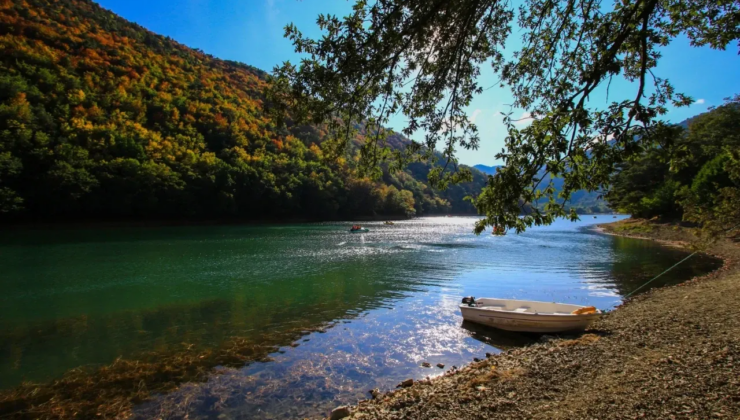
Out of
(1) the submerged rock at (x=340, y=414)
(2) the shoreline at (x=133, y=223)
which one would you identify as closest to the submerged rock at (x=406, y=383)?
(1) the submerged rock at (x=340, y=414)

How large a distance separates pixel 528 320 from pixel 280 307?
10830mm

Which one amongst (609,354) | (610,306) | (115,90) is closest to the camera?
(609,354)

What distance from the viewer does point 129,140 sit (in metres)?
75.8

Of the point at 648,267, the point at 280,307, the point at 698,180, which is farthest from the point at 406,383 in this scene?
the point at 698,180

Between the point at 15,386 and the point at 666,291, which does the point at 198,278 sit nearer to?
the point at 15,386

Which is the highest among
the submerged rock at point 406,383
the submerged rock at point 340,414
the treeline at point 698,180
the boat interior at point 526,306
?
the treeline at point 698,180

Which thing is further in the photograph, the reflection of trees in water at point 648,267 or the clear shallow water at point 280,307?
the reflection of trees in water at point 648,267

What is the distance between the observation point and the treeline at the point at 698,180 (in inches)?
564

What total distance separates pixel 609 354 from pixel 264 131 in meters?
131

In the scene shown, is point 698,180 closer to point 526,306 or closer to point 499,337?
point 526,306

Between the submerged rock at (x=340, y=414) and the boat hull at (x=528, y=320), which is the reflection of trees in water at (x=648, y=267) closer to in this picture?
the boat hull at (x=528, y=320)

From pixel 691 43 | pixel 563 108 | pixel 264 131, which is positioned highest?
pixel 264 131

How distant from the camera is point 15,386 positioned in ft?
29.6

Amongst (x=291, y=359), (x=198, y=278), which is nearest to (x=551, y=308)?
(x=291, y=359)
